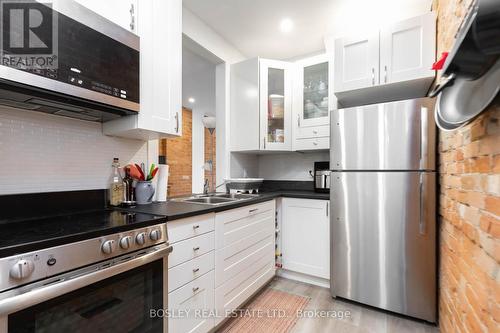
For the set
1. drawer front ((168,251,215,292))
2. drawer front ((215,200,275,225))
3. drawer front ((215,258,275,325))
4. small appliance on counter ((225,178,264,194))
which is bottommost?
drawer front ((215,258,275,325))

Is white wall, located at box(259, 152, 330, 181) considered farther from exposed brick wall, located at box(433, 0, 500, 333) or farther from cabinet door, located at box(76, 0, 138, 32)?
cabinet door, located at box(76, 0, 138, 32)

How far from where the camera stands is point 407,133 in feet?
5.79

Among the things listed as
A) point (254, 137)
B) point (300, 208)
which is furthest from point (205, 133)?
point (300, 208)

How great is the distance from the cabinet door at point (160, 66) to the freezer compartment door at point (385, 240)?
57.1 inches

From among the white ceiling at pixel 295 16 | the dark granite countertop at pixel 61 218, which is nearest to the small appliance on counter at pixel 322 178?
the dark granite countertop at pixel 61 218

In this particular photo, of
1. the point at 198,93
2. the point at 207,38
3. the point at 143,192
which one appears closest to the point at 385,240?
the point at 143,192

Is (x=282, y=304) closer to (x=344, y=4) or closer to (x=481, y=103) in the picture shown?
(x=481, y=103)

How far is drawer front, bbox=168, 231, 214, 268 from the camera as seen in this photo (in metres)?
1.28

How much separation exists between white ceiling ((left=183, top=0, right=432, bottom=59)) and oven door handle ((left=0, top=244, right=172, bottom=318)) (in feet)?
6.99

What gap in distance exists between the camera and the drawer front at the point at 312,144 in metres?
2.44

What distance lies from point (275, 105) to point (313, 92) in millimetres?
440

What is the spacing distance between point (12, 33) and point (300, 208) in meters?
2.25

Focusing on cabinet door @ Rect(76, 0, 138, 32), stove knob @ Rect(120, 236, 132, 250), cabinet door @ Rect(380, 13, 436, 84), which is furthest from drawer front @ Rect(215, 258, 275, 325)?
cabinet door @ Rect(380, 13, 436, 84)

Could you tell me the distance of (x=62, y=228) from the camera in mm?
977
